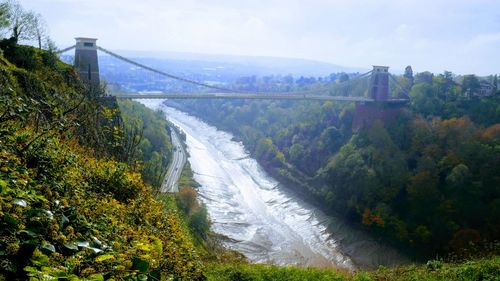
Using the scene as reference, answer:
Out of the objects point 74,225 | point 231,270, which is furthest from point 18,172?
point 231,270

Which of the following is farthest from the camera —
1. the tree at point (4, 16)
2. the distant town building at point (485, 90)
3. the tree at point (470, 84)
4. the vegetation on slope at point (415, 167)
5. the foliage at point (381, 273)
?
the distant town building at point (485, 90)

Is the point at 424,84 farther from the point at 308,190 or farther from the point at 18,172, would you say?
the point at 18,172

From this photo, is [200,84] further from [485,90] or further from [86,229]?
[86,229]

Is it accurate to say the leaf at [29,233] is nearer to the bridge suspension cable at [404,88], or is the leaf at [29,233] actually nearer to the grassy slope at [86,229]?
the grassy slope at [86,229]

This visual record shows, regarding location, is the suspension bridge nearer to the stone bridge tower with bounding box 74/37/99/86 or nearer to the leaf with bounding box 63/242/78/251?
the stone bridge tower with bounding box 74/37/99/86

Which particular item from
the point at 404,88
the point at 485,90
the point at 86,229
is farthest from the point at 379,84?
the point at 86,229

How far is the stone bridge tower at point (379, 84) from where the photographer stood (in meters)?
23.1

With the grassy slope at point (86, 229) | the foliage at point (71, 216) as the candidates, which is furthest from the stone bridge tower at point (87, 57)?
the foliage at point (71, 216)

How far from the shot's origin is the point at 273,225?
15.5m

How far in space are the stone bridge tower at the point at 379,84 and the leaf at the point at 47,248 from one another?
22990 millimetres

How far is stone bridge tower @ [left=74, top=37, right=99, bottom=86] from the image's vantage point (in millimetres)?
13312

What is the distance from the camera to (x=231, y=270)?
5895 millimetres

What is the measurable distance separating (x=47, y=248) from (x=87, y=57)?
42.3ft

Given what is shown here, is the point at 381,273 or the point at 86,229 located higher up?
the point at 86,229
